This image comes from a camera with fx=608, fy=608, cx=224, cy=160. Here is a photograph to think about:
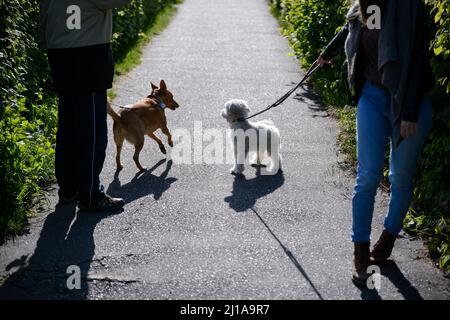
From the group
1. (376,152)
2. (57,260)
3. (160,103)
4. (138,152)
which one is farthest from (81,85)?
(376,152)

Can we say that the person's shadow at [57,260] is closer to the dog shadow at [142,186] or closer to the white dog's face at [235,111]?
the dog shadow at [142,186]

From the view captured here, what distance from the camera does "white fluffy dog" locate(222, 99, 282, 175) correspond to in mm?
6660

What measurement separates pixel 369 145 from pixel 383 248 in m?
0.89

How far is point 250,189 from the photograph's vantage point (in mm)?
6363

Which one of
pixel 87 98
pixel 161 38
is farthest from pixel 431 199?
pixel 161 38

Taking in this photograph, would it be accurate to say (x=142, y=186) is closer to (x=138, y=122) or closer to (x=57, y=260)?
(x=138, y=122)

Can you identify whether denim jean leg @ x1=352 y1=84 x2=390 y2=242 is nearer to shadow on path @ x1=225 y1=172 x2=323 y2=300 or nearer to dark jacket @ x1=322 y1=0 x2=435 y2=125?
dark jacket @ x1=322 y1=0 x2=435 y2=125

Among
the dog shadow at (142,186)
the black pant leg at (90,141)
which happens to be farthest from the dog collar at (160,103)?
the black pant leg at (90,141)

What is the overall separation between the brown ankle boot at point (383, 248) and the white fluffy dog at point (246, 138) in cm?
228

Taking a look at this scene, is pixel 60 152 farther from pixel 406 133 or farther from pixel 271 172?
pixel 406 133

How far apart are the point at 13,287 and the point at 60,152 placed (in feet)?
5.15

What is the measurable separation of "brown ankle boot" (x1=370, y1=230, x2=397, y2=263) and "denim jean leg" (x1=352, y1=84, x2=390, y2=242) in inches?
12.4

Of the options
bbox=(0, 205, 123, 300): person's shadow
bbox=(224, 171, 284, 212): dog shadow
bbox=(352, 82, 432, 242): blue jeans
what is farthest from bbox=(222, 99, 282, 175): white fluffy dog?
bbox=(352, 82, 432, 242): blue jeans

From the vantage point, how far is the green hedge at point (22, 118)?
17.6ft
